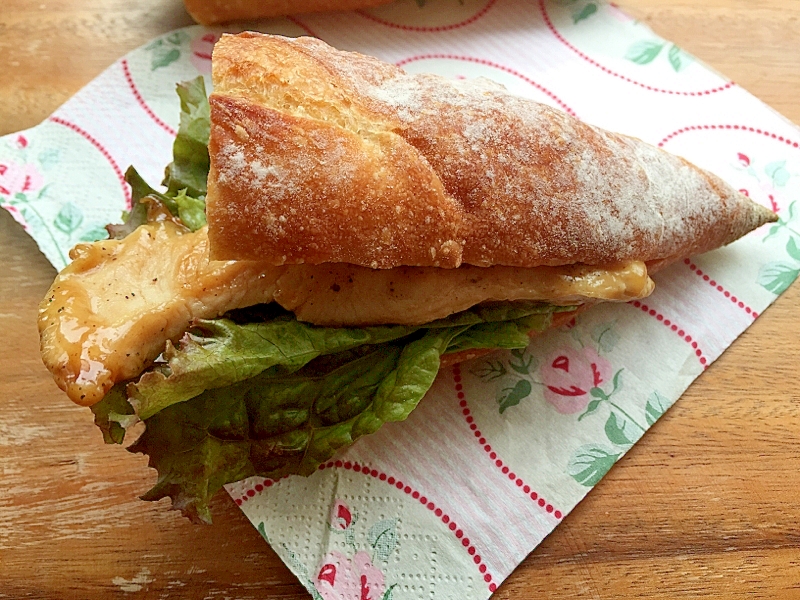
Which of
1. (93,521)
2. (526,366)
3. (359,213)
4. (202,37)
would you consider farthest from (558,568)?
(202,37)

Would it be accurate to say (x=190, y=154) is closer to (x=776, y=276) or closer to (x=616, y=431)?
(x=616, y=431)

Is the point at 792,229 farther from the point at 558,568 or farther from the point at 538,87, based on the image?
the point at 558,568

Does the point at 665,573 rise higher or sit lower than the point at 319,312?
lower

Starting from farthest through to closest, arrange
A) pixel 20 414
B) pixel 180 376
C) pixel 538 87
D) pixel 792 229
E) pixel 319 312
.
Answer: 1. pixel 538 87
2. pixel 792 229
3. pixel 20 414
4. pixel 319 312
5. pixel 180 376

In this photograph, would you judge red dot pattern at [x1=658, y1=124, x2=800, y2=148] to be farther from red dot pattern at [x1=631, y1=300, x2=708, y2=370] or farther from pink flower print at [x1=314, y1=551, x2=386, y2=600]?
pink flower print at [x1=314, y1=551, x2=386, y2=600]

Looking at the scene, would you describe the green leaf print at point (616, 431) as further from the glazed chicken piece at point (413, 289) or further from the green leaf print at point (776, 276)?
the green leaf print at point (776, 276)

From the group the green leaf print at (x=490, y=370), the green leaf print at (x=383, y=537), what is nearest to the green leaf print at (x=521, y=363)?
the green leaf print at (x=490, y=370)

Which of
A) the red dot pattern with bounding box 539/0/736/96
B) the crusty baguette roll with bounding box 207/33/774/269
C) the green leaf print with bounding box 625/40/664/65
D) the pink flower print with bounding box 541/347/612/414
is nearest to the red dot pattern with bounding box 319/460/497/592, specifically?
the pink flower print with bounding box 541/347/612/414
